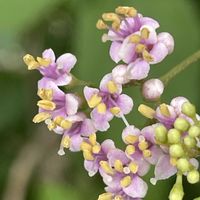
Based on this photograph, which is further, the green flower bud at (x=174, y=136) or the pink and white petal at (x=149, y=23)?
the pink and white petal at (x=149, y=23)

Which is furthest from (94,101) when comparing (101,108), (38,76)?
(38,76)

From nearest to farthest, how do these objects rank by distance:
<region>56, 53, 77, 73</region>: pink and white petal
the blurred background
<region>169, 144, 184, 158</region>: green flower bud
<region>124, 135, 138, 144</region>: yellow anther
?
<region>169, 144, 184, 158</region>: green flower bud → <region>124, 135, 138, 144</region>: yellow anther → <region>56, 53, 77, 73</region>: pink and white petal → the blurred background

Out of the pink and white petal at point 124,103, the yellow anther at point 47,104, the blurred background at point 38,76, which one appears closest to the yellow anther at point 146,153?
the pink and white petal at point 124,103

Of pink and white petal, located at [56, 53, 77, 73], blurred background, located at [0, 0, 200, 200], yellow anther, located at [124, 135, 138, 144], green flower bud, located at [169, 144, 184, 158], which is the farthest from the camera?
blurred background, located at [0, 0, 200, 200]

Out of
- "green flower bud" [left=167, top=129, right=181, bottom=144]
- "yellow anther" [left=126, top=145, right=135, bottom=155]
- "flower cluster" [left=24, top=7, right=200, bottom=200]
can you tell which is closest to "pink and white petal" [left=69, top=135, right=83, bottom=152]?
"flower cluster" [left=24, top=7, right=200, bottom=200]

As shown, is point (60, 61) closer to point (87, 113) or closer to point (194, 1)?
point (87, 113)

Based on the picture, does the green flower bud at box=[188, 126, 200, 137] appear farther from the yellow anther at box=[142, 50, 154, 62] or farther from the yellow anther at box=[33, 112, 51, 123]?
the yellow anther at box=[33, 112, 51, 123]

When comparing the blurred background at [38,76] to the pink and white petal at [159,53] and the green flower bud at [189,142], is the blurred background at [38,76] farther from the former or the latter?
the green flower bud at [189,142]
